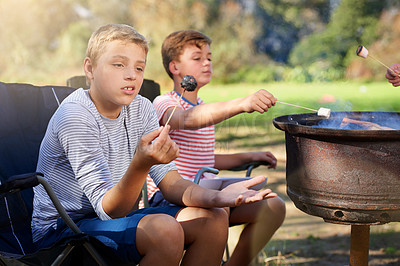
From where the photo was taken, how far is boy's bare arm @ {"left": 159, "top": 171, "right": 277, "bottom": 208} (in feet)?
5.64

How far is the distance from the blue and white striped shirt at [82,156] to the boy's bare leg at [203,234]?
0.89 ft

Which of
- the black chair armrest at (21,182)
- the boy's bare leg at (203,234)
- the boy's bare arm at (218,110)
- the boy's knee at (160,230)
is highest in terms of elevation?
the boy's bare arm at (218,110)

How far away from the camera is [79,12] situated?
18375 millimetres

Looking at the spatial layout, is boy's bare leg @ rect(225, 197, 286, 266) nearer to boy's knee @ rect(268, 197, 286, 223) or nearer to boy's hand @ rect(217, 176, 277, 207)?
boy's knee @ rect(268, 197, 286, 223)

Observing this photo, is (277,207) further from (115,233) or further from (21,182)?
(21,182)

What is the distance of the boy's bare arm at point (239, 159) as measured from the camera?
2652 millimetres

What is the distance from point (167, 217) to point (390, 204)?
0.83m

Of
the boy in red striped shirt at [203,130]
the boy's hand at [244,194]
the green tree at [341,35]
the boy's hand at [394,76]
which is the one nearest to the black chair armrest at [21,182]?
the boy's hand at [244,194]

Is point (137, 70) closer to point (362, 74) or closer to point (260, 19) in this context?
point (362, 74)

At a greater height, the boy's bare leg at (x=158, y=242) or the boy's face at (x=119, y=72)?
the boy's face at (x=119, y=72)

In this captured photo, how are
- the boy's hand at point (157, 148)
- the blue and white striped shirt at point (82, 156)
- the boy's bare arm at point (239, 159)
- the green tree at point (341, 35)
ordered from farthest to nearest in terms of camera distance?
1. the green tree at point (341, 35)
2. the boy's bare arm at point (239, 159)
3. the blue and white striped shirt at point (82, 156)
4. the boy's hand at point (157, 148)

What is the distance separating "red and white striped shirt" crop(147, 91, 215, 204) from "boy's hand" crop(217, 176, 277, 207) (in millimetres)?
680

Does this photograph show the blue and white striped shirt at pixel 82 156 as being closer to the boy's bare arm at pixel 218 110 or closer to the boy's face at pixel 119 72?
the boy's face at pixel 119 72

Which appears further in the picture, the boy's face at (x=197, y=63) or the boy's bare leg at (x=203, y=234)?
the boy's face at (x=197, y=63)
